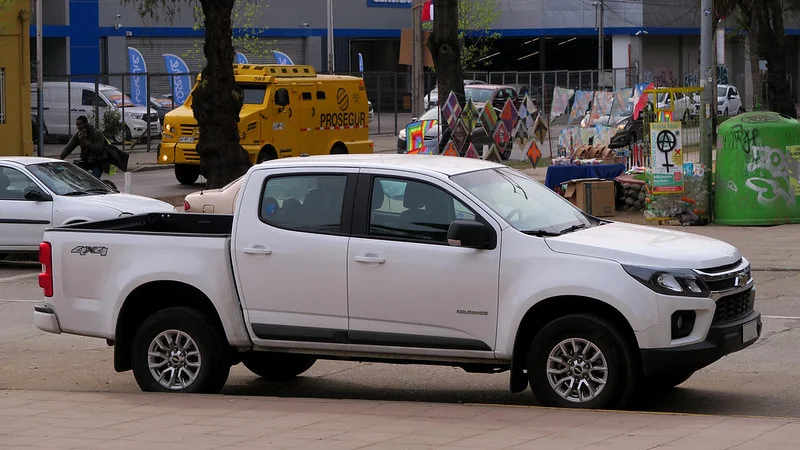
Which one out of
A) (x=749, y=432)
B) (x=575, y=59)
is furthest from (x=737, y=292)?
(x=575, y=59)

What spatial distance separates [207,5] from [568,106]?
2198cm

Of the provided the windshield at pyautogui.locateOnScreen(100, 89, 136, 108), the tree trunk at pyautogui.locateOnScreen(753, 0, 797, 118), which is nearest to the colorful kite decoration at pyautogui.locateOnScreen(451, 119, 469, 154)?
the tree trunk at pyautogui.locateOnScreen(753, 0, 797, 118)

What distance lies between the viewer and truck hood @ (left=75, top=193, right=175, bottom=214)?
1675 cm

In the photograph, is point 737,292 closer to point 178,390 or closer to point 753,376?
point 753,376

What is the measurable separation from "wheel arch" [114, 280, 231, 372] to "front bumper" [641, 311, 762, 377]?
10.1 ft

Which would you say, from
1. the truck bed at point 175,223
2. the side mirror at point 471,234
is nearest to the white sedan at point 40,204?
the truck bed at point 175,223

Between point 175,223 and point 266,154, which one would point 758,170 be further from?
point 266,154

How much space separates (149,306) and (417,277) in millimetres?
2240

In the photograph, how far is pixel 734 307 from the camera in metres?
7.99

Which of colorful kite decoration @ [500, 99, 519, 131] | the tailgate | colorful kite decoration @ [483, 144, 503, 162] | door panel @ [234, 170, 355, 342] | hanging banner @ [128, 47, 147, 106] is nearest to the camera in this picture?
door panel @ [234, 170, 355, 342]

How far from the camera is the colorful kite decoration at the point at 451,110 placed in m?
23.5

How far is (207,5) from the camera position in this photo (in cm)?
2275

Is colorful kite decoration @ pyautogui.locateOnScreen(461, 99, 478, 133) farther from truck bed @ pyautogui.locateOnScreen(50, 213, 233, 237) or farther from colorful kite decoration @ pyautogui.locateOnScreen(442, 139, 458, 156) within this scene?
truck bed @ pyautogui.locateOnScreen(50, 213, 233, 237)

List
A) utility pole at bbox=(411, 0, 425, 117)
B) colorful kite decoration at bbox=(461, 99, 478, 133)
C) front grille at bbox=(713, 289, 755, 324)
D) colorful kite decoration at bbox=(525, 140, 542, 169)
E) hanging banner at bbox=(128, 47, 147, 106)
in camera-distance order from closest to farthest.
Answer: front grille at bbox=(713, 289, 755, 324) → colorful kite decoration at bbox=(461, 99, 478, 133) → colorful kite decoration at bbox=(525, 140, 542, 169) → utility pole at bbox=(411, 0, 425, 117) → hanging banner at bbox=(128, 47, 147, 106)
